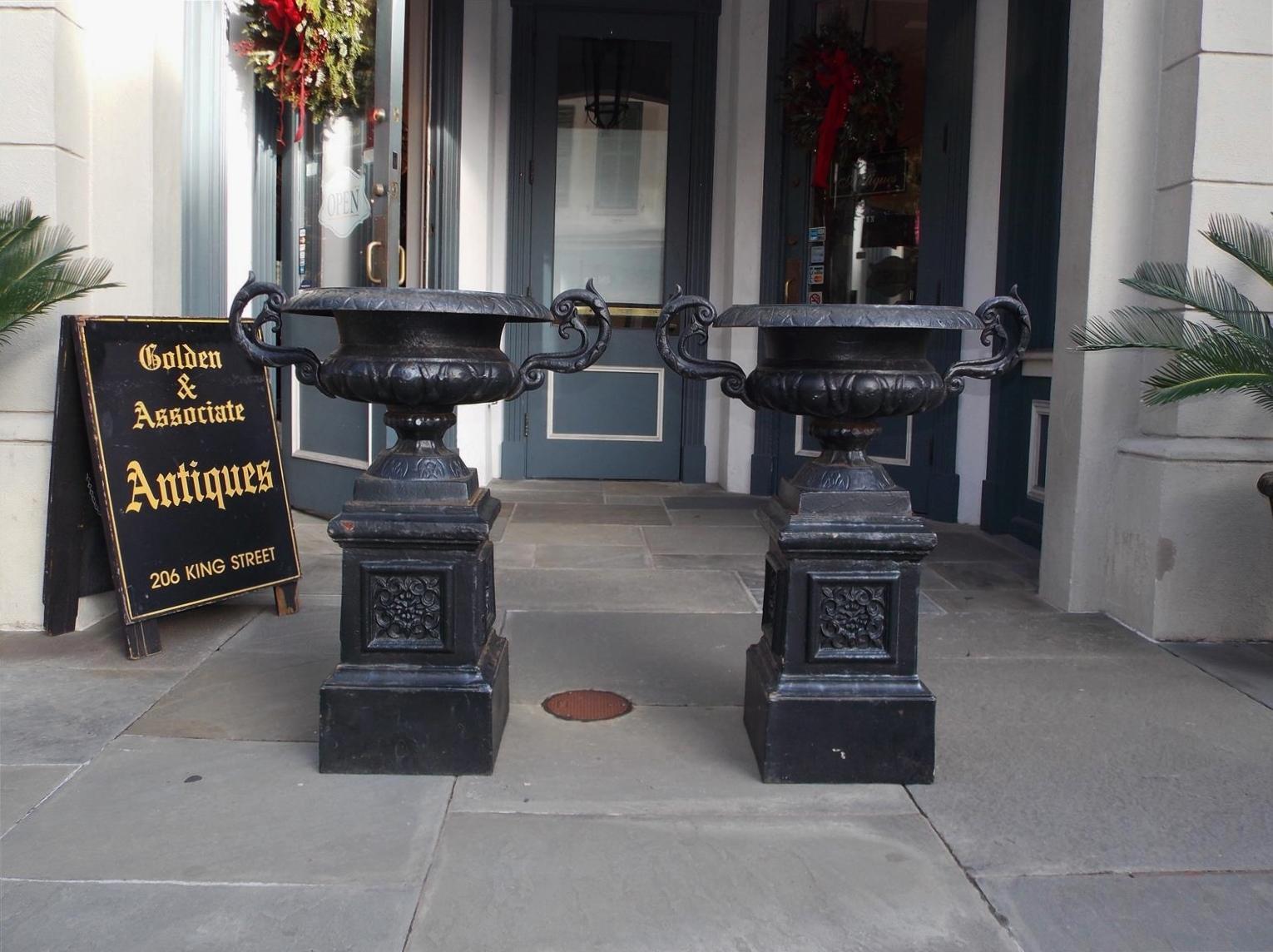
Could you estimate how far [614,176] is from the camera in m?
7.45

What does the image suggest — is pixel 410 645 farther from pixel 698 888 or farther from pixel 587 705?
pixel 698 888

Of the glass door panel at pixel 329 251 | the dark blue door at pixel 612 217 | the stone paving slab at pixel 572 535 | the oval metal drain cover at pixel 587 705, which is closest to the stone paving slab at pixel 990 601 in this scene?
the stone paving slab at pixel 572 535

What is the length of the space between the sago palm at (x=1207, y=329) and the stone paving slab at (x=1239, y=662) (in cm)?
85

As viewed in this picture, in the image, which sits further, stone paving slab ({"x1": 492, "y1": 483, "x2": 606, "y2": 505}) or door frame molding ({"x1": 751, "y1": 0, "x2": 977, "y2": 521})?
stone paving slab ({"x1": 492, "y1": 483, "x2": 606, "y2": 505})

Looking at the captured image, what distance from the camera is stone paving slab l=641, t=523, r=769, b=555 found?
18.2 ft

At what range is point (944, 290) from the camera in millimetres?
6375

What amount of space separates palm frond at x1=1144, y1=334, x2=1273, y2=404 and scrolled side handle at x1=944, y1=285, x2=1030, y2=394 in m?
0.99

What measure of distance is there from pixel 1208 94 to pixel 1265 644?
6.35 feet

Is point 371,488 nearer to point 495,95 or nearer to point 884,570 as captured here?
point 884,570

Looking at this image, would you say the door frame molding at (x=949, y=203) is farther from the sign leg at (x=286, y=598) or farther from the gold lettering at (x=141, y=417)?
the gold lettering at (x=141, y=417)

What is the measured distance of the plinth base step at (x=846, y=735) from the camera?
9.12ft

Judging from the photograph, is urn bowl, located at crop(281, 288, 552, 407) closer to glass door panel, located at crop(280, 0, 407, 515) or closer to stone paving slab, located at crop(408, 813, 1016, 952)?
stone paving slab, located at crop(408, 813, 1016, 952)

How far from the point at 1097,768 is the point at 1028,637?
49.4 inches

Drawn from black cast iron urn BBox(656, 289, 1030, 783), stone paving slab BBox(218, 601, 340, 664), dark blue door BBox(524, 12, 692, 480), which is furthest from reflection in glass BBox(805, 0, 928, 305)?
black cast iron urn BBox(656, 289, 1030, 783)
